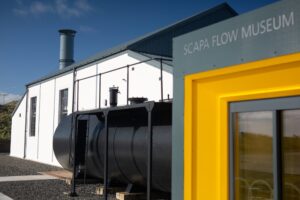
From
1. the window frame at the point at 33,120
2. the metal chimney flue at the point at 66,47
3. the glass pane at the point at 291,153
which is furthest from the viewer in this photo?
the metal chimney flue at the point at 66,47

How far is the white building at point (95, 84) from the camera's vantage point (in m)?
12.9

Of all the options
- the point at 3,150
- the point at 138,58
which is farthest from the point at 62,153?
the point at 3,150

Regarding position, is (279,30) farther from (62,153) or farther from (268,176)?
(62,153)

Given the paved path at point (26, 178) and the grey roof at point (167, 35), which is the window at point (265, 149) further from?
→ the paved path at point (26, 178)

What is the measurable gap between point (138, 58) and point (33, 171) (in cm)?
682

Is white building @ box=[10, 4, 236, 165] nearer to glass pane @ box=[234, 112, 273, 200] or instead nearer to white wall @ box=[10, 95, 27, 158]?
white wall @ box=[10, 95, 27, 158]

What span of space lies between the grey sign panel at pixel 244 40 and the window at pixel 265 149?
19.7 inches

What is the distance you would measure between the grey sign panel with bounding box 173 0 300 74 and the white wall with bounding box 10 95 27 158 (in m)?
21.9

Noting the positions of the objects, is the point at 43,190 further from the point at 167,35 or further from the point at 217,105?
the point at 217,105

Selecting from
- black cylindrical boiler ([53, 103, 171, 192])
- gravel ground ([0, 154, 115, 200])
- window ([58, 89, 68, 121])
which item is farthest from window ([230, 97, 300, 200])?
window ([58, 89, 68, 121])

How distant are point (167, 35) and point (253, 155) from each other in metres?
11.7

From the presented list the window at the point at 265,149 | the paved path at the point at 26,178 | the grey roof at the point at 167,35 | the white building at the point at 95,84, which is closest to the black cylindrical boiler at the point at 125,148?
the white building at the point at 95,84

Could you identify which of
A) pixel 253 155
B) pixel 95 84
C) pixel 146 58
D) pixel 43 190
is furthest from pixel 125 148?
pixel 95 84

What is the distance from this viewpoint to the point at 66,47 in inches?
1112
